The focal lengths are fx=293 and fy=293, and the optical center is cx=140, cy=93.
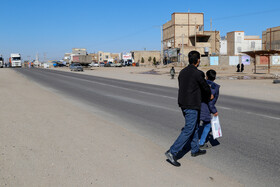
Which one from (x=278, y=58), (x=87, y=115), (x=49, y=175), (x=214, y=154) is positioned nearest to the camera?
(x=49, y=175)

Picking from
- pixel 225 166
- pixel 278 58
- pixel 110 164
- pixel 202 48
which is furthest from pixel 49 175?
pixel 202 48

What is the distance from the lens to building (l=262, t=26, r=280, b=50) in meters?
64.8

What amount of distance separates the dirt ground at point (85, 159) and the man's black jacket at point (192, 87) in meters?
1.01

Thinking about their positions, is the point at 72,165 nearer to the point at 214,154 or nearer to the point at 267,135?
the point at 214,154

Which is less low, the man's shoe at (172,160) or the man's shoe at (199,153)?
the man's shoe at (172,160)

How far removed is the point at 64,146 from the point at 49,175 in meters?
1.45

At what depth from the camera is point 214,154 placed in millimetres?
5234

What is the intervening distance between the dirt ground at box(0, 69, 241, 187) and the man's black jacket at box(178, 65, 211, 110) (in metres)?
1.01

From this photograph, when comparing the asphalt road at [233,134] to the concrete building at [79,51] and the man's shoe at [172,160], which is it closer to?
the man's shoe at [172,160]

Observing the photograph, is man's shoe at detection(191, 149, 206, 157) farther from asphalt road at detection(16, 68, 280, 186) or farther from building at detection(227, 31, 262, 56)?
building at detection(227, 31, 262, 56)

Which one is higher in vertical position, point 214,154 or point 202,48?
point 202,48

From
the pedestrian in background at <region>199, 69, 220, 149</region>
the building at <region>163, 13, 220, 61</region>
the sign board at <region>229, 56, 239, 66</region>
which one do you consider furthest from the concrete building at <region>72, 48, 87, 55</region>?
the pedestrian in background at <region>199, 69, 220, 149</region>

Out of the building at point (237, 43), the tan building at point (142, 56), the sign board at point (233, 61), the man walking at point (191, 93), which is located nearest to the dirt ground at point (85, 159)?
the man walking at point (191, 93)

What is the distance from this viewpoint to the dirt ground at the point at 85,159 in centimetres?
397
